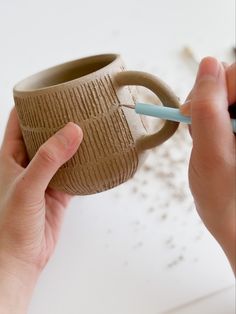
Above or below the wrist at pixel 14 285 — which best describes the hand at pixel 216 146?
above

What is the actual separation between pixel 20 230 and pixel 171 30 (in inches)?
15.2

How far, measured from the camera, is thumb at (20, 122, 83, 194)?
0.39 metres

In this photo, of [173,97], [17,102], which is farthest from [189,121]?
[17,102]

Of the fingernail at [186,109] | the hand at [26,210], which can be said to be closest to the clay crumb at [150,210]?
the hand at [26,210]

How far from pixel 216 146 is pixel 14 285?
0.81ft

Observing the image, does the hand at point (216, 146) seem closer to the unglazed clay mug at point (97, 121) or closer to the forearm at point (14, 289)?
the unglazed clay mug at point (97, 121)

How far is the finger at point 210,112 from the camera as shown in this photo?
1.13 ft

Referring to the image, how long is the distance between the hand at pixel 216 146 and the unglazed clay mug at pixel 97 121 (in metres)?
0.05

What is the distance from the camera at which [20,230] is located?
0.44m

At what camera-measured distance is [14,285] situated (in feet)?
1.49

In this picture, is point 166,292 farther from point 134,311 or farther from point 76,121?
point 76,121

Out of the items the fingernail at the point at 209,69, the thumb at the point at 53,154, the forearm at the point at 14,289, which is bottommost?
the forearm at the point at 14,289

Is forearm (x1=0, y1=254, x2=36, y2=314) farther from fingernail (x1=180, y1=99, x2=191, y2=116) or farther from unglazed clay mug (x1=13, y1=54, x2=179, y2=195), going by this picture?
fingernail (x1=180, y1=99, x2=191, y2=116)

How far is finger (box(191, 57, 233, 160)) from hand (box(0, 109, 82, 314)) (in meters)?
0.11
